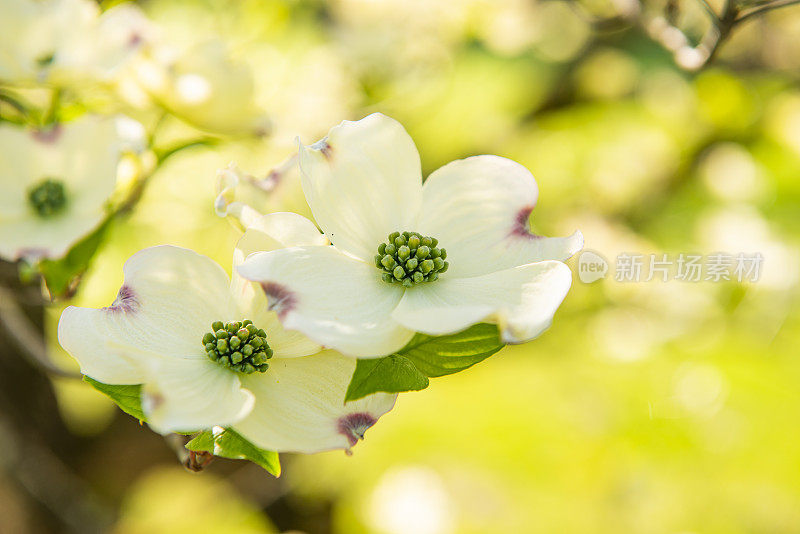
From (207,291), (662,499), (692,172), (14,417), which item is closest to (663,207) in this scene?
(692,172)

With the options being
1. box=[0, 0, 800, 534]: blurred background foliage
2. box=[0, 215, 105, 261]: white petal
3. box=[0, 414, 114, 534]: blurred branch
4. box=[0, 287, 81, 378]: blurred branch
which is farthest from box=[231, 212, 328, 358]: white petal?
box=[0, 414, 114, 534]: blurred branch

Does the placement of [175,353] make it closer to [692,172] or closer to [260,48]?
[260,48]

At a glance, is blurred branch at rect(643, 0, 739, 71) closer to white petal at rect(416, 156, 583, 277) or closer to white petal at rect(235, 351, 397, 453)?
white petal at rect(416, 156, 583, 277)

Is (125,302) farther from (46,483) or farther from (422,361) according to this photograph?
(46,483)

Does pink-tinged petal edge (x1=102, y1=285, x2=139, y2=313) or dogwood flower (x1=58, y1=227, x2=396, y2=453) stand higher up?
pink-tinged petal edge (x1=102, y1=285, x2=139, y2=313)

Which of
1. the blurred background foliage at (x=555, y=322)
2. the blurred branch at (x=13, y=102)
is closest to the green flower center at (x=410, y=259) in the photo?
the blurred branch at (x=13, y=102)

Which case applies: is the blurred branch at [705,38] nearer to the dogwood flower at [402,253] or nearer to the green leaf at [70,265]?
the dogwood flower at [402,253]
